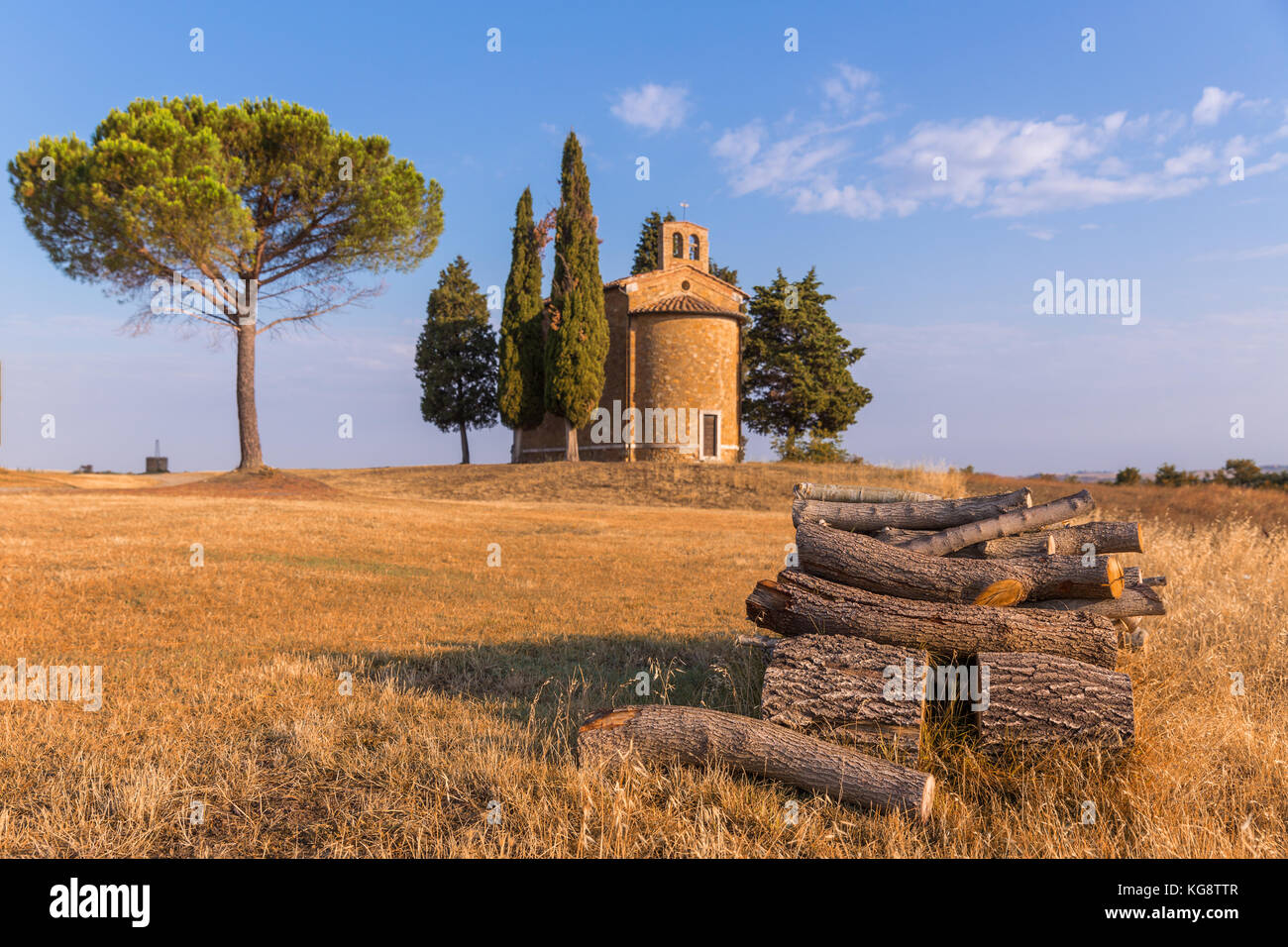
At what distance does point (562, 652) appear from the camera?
6.69 meters

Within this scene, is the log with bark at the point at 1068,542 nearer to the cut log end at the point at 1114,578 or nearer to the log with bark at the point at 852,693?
the cut log end at the point at 1114,578

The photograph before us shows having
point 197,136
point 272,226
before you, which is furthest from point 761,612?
point 272,226

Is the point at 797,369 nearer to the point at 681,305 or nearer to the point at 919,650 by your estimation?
the point at 681,305

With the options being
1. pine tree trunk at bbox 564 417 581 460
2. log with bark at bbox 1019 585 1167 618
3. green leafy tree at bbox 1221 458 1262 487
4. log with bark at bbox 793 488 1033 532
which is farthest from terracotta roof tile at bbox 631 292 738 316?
log with bark at bbox 1019 585 1167 618

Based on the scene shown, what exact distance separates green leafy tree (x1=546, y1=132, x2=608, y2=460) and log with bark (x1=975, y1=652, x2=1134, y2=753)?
86.1 feet

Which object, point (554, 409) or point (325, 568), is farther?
point (554, 409)

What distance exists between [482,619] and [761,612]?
4.21 metres

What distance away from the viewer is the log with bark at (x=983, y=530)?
16.0ft

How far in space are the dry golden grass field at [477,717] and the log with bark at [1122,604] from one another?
53 centimetres

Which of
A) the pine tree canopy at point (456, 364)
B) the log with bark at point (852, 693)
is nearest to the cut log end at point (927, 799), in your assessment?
the log with bark at point (852, 693)

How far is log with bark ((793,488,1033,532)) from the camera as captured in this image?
5.03 m

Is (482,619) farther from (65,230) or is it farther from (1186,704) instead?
(65,230)

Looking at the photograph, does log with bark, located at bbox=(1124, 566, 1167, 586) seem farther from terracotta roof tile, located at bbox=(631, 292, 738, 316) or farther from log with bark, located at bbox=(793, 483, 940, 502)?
terracotta roof tile, located at bbox=(631, 292, 738, 316)
